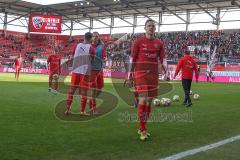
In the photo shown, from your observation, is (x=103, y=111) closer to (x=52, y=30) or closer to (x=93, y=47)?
(x=93, y=47)

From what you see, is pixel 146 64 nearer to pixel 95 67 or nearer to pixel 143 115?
pixel 143 115

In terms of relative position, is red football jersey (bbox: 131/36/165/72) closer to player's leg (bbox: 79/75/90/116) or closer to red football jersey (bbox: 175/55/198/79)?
player's leg (bbox: 79/75/90/116)

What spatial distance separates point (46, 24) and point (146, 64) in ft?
143

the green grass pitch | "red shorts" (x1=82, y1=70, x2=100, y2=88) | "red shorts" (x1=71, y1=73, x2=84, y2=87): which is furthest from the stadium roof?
the green grass pitch

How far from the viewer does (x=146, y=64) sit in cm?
816

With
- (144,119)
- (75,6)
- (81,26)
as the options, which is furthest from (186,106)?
(81,26)

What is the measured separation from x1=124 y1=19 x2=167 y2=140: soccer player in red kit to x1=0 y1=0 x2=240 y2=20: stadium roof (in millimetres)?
41975

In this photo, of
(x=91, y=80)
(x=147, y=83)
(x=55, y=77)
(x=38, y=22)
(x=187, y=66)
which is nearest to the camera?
(x=147, y=83)

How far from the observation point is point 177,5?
52781 mm

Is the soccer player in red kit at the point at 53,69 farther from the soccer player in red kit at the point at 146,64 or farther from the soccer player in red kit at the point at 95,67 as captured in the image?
the soccer player in red kit at the point at 146,64

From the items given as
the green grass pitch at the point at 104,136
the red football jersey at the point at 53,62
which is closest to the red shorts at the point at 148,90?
the green grass pitch at the point at 104,136

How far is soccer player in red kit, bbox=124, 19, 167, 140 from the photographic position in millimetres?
8047

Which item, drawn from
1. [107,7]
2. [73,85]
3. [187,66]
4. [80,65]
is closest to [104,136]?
[73,85]

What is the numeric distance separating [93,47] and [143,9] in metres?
47.0
